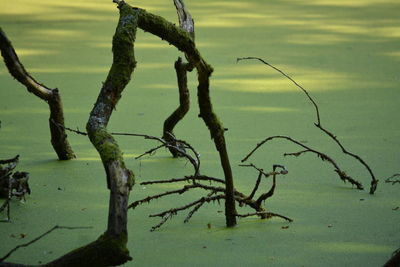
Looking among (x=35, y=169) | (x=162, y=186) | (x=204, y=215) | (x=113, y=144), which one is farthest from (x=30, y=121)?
(x=113, y=144)

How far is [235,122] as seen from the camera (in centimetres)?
328

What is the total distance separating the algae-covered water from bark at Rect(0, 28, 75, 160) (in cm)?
6

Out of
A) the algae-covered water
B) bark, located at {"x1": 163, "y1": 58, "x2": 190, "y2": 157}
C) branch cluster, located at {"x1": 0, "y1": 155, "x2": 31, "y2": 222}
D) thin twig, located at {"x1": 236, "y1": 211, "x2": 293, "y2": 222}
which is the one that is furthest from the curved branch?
branch cluster, located at {"x1": 0, "y1": 155, "x2": 31, "y2": 222}

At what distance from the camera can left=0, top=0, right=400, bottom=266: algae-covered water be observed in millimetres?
2184

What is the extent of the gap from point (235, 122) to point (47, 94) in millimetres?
783

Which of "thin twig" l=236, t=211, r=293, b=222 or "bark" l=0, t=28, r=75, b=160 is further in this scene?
"bark" l=0, t=28, r=75, b=160

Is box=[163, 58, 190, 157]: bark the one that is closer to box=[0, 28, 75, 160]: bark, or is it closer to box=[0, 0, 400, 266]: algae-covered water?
box=[0, 0, 400, 266]: algae-covered water

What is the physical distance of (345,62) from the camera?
410 centimetres

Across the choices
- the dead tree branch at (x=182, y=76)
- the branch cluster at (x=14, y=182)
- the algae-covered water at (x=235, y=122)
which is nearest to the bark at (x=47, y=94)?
the algae-covered water at (x=235, y=122)

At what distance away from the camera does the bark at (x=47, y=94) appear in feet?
8.36

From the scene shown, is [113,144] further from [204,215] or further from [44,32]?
[44,32]

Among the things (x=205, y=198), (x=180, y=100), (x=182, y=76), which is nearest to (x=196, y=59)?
(x=205, y=198)

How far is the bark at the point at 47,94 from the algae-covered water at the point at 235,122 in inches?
2.3

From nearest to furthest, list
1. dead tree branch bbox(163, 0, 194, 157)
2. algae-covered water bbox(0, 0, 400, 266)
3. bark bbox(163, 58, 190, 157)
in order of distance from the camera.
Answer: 1. algae-covered water bbox(0, 0, 400, 266)
2. dead tree branch bbox(163, 0, 194, 157)
3. bark bbox(163, 58, 190, 157)
